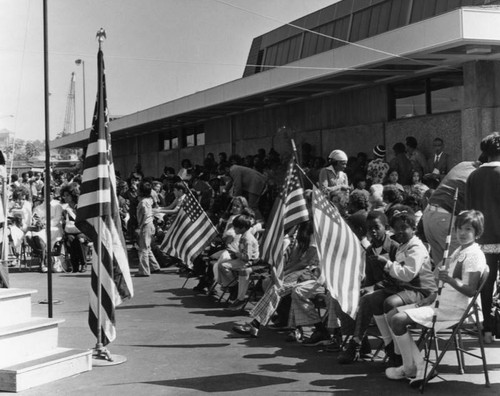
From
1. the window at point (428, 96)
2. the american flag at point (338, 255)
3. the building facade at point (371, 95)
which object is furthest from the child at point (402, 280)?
the window at point (428, 96)

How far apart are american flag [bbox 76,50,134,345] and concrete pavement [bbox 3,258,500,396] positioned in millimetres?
587

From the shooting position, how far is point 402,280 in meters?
7.17

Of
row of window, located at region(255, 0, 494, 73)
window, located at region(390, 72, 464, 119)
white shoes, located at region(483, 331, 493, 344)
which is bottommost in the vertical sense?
white shoes, located at region(483, 331, 493, 344)

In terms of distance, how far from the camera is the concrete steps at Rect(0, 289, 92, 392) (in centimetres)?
696

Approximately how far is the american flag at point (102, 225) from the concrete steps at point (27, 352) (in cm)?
55

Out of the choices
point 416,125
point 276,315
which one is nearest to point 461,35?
point 416,125

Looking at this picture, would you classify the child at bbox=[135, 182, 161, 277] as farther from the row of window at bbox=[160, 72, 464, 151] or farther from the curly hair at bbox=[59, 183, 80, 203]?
the row of window at bbox=[160, 72, 464, 151]

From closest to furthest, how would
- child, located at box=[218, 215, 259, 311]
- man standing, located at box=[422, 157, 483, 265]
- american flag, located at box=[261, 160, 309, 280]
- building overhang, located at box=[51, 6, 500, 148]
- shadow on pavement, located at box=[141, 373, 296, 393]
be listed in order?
shadow on pavement, located at box=[141, 373, 296, 393] < man standing, located at box=[422, 157, 483, 265] < american flag, located at box=[261, 160, 309, 280] < child, located at box=[218, 215, 259, 311] < building overhang, located at box=[51, 6, 500, 148]

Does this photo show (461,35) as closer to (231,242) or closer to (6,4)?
(231,242)

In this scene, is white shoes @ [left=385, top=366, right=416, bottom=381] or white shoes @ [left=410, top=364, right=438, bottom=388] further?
white shoes @ [left=385, top=366, right=416, bottom=381]

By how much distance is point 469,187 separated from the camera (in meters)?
8.16

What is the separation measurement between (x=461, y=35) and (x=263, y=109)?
33.9ft

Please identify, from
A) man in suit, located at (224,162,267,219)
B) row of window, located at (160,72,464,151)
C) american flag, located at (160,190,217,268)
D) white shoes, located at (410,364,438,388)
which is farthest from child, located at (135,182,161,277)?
white shoes, located at (410,364,438,388)

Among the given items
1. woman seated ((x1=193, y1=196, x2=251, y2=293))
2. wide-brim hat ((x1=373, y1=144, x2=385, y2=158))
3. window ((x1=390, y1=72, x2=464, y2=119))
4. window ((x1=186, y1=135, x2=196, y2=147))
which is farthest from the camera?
window ((x1=186, y1=135, x2=196, y2=147))
